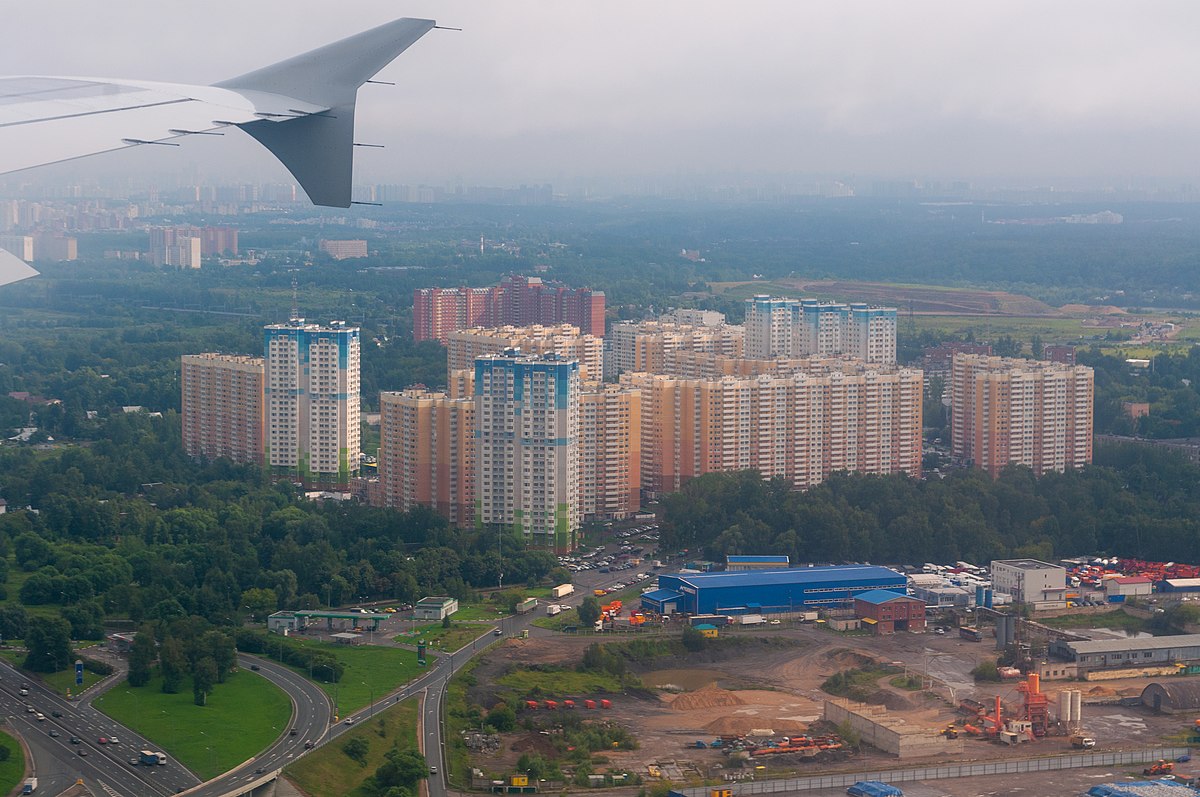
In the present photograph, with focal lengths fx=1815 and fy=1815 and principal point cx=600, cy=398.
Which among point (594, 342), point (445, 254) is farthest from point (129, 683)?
point (445, 254)

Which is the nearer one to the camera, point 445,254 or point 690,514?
Answer: point 690,514

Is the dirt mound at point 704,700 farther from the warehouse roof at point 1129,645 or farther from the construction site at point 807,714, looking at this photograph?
the warehouse roof at point 1129,645

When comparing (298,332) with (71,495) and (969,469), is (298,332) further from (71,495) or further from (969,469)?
(969,469)

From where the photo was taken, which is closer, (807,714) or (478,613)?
(807,714)

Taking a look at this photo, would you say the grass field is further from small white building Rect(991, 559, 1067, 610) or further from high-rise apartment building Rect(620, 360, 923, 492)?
high-rise apartment building Rect(620, 360, 923, 492)

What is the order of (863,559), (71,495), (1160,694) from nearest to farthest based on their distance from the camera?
(1160,694) < (863,559) < (71,495)

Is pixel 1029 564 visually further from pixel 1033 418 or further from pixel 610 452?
pixel 1033 418

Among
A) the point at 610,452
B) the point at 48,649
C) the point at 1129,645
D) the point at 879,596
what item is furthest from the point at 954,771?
the point at 610,452
